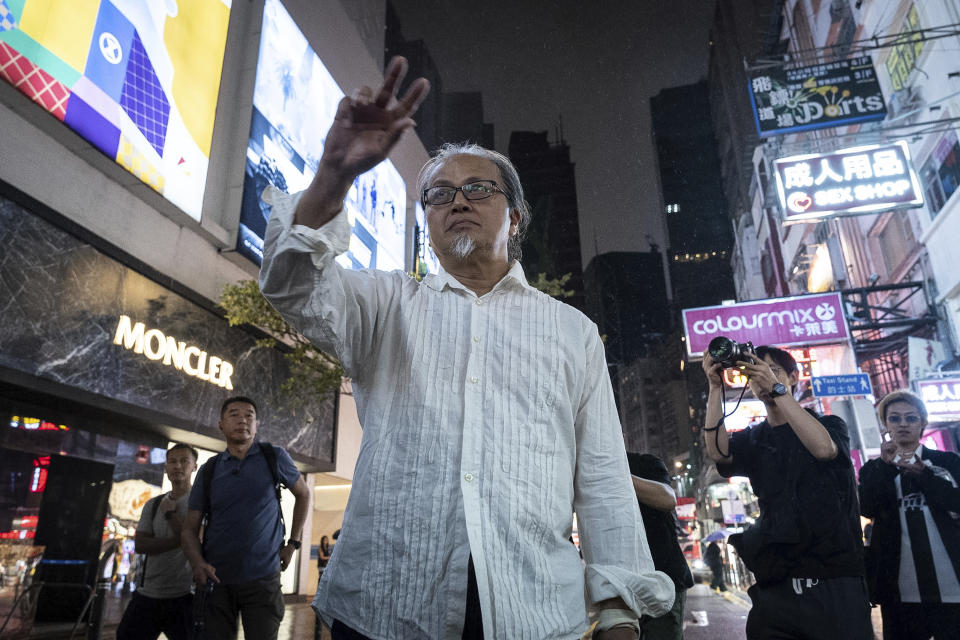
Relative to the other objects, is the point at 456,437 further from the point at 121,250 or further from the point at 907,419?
the point at 121,250

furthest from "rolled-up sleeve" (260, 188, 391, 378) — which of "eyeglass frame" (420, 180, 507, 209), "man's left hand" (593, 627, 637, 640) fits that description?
"man's left hand" (593, 627, 637, 640)

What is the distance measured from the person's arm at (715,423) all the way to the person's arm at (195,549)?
2.91 meters

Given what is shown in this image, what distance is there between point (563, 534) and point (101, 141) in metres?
7.41

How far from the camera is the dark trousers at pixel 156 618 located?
3.96m

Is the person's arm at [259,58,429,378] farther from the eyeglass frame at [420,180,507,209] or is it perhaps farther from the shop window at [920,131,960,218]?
the shop window at [920,131,960,218]

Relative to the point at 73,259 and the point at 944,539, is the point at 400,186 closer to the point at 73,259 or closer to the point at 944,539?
the point at 73,259

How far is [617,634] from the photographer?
1334mm

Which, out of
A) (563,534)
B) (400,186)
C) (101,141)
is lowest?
(563,534)

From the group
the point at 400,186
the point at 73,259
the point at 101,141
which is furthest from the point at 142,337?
the point at 400,186

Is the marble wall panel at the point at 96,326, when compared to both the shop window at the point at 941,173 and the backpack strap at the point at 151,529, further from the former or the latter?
the shop window at the point at 941,173

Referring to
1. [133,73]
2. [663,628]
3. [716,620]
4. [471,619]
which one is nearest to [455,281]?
[471,619]

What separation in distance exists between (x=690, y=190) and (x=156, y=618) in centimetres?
10689

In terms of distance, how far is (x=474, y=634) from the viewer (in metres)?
1.26

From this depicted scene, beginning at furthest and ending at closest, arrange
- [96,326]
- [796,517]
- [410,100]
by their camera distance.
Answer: [96,326], [796,517], [410,100]
